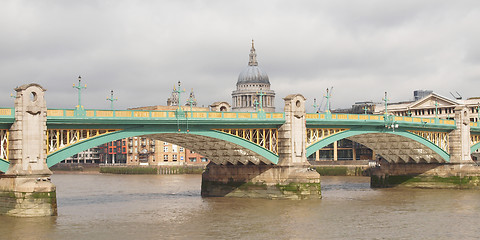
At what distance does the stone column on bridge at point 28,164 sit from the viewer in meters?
45.0

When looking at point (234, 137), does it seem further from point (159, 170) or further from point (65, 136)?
point (159, 170)

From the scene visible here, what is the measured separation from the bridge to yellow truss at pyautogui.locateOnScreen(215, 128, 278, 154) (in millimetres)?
90

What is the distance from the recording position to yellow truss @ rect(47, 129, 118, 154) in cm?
4778

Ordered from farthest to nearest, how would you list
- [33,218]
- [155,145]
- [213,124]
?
[155,145]
[213,124]
[33,218]

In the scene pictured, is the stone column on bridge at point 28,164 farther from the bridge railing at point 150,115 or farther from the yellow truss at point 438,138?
the yellow truss at point 438,138

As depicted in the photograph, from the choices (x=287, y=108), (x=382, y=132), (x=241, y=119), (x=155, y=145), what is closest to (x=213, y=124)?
(x=241, y=119)

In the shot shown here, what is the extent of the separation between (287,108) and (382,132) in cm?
1436

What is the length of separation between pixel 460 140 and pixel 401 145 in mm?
8031

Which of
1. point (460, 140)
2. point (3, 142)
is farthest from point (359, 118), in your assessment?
point (3, 142)

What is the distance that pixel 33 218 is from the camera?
146 feet

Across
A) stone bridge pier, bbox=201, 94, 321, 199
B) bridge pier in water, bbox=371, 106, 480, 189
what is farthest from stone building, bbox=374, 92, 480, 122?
stone bridge pier, bbox=201, 94, 321, 199

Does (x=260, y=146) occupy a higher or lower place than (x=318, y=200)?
higher

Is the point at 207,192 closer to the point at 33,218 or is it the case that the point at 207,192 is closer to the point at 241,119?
the point at 241,119

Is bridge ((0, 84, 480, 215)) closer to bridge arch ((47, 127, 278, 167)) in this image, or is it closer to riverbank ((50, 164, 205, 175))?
bridge arch ((47, 127, 278, 167))
